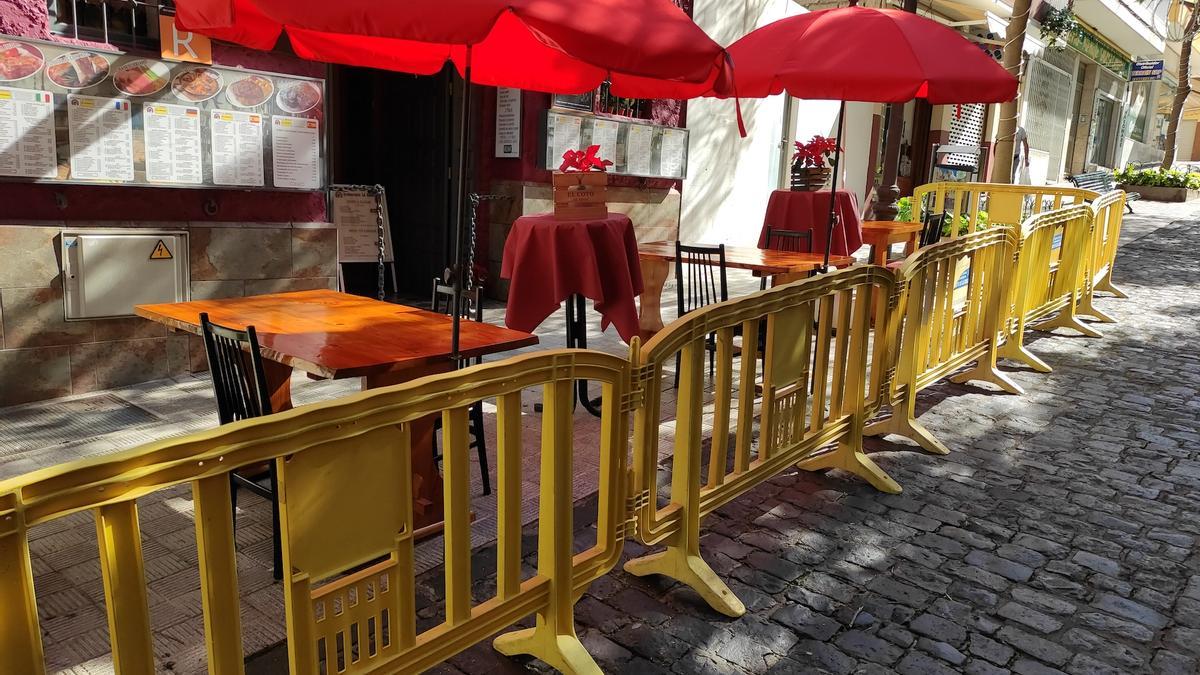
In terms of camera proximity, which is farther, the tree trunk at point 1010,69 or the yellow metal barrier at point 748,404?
the tree trunk at point 1010,69

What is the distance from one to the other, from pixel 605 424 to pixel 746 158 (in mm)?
11391

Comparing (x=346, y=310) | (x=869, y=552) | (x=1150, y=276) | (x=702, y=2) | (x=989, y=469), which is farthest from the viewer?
(x=1150, y=276)

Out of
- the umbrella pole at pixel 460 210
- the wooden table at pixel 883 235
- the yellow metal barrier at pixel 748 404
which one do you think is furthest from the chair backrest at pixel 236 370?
the wooden table at pixel 883 235

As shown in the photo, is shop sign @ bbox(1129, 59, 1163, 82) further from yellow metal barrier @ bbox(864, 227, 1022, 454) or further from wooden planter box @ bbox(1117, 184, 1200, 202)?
yellow metal barrier @ bbox(864, 227, 1022, 454)

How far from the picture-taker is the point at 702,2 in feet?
39.0

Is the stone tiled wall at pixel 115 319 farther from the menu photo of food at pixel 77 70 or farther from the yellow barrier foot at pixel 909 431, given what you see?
the yellow barrier foot at pixel 909 431

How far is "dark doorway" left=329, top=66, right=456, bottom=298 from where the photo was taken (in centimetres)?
938

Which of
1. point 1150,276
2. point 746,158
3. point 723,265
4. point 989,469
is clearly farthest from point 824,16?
point 1150,276

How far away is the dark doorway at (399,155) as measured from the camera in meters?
9.38

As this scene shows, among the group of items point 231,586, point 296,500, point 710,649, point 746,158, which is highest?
point 746,158

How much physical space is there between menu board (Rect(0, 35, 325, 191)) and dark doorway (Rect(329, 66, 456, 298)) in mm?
2659

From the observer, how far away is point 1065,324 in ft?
30.5

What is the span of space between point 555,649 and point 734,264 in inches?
159

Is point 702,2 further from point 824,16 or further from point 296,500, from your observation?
point 296,500
